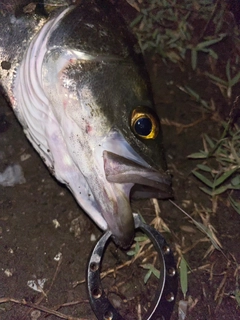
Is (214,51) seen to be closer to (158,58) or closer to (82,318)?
(158,58)

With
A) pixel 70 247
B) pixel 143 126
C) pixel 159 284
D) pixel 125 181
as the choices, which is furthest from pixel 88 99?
pixel 159 284

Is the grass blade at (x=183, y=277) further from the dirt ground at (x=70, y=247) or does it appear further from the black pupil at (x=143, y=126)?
the black pupil at (x=143, y=126)

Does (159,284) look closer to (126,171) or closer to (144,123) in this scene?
(126,171)

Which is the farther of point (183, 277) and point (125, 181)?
point (183, 277)

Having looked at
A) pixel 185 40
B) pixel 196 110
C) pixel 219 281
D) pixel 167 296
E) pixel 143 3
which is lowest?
pixel 219 281

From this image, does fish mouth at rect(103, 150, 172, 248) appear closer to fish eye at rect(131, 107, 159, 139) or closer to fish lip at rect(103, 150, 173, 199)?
fish lip at rect(103, 150, 173, 199)

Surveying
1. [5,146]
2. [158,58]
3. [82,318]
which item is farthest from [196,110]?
[82,318]

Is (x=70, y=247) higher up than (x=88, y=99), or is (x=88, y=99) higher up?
(x=88, y=99)
